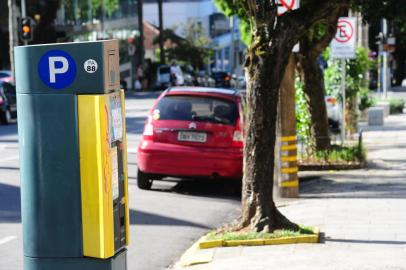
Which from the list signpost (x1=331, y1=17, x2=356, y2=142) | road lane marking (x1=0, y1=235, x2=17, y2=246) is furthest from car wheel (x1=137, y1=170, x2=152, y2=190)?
signpost (x1=331, y1=17, x2=356, y2=142)

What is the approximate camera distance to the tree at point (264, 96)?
1041 cm

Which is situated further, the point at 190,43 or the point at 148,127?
the point at 190,43

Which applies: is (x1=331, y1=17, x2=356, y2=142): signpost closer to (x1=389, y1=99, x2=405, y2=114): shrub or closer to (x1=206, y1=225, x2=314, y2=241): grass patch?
(x1=206, y1=225, x2=314, y2=241): grass patch

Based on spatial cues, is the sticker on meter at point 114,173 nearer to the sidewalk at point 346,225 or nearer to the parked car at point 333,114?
the sidewalk at point 346,225

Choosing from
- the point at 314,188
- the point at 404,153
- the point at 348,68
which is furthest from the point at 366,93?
the point at 314,188

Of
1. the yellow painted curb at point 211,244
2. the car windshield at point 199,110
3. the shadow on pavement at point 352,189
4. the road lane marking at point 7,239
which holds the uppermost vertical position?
the car windshield at point 199,110

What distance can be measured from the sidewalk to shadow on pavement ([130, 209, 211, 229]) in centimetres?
129

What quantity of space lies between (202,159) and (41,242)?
8.05 metres

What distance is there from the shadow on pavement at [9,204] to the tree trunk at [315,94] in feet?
22.1

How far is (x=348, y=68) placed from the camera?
24297 mm

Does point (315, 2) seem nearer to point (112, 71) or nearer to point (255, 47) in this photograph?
point (255, 47)

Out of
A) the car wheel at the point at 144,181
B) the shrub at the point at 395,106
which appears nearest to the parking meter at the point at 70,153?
the car wheel at the point at 144,181

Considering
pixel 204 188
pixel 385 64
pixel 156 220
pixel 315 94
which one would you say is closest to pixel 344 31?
pixel 315 94

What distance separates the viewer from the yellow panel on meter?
6066 millimetres
